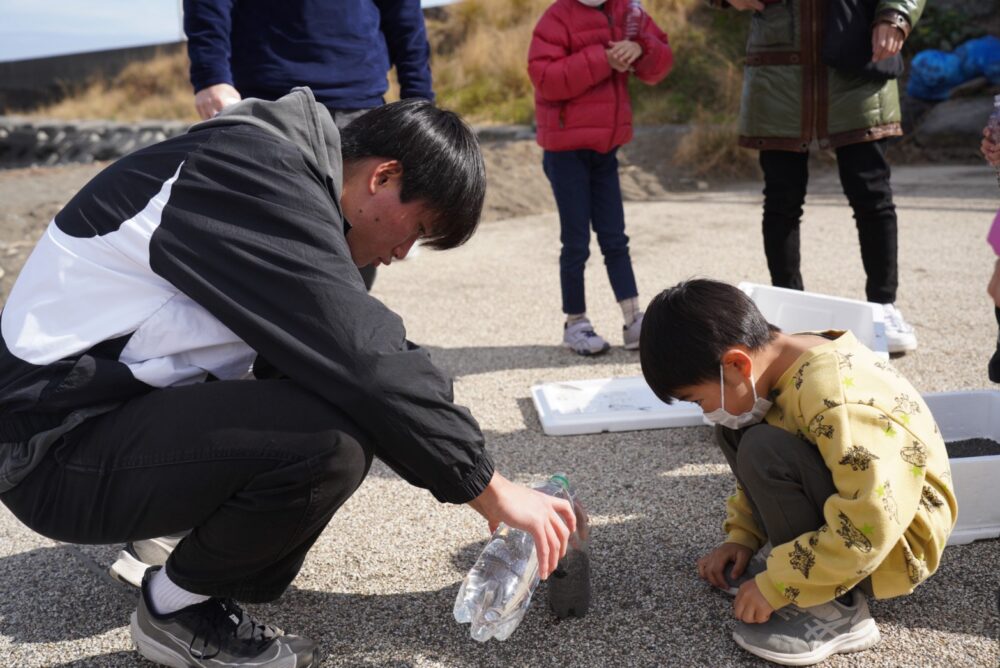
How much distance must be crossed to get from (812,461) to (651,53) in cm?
255

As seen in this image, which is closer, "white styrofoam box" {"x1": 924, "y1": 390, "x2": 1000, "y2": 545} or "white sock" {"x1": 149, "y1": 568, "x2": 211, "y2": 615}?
"white sock" {"x1": 149, "y1": 568, "x2": 211, "y2": 615}

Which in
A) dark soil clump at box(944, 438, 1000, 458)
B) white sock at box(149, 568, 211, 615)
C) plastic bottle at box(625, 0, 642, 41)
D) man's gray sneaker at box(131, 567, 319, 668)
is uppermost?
plastic bottle at box(625, 0, 642, 41)

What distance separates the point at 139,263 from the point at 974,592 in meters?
1.84

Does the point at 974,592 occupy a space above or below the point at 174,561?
below

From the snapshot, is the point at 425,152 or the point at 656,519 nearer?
the point at 425,152

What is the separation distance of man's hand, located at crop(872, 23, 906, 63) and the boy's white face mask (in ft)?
6.62

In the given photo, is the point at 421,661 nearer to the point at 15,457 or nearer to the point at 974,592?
the point at 15,457

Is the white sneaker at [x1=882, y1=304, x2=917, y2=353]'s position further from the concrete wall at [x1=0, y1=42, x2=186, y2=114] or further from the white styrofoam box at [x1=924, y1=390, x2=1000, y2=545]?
the concrete wall at [x1=0, y1=42, x2=186, y2=114]

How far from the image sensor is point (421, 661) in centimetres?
192

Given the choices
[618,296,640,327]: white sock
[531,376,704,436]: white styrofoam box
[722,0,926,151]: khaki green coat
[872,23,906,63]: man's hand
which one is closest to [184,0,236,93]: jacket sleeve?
[531,376,704,436]: white styrofoam box

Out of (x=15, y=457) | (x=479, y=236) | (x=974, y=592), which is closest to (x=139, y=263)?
(x=15, y=457)

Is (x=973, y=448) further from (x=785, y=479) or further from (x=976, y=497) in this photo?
(x=785, y=479)

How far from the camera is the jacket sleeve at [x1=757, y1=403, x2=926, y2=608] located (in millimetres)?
1726

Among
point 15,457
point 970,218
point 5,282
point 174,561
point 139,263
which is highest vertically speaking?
point 139,263
